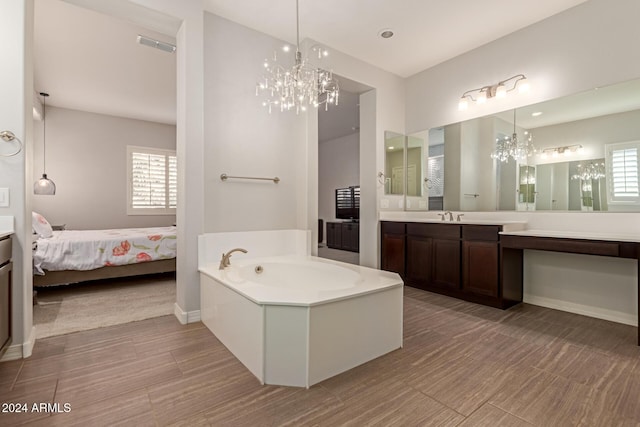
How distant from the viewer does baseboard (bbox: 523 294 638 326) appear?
2.69m

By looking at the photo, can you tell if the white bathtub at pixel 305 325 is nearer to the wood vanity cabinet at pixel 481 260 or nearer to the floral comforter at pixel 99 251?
the wood vanity cabinet at pixel 481 260

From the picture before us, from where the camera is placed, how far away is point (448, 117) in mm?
4055

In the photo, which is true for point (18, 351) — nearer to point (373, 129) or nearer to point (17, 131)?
point (17, 131)

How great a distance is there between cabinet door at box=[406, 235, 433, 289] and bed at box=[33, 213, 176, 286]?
131 inches

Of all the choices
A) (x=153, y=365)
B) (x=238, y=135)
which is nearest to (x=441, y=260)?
(x=238, y=135)

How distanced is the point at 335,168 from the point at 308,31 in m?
5.24

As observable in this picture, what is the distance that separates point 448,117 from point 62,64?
5.30 m

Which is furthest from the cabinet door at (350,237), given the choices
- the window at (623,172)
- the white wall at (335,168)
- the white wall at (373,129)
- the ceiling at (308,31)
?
the window at (623,172)

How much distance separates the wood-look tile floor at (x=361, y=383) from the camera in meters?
1.49

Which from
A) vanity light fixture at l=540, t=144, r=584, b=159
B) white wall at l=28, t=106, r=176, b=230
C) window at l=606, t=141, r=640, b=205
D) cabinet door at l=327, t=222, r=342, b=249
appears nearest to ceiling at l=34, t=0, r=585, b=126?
white wall at l=28, t=106, r=176, b=230

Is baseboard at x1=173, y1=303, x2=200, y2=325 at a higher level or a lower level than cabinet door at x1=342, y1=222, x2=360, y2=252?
lower

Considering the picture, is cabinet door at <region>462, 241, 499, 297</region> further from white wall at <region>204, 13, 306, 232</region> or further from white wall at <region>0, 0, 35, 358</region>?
white wall at <region>0, 0, 35, 358</region>

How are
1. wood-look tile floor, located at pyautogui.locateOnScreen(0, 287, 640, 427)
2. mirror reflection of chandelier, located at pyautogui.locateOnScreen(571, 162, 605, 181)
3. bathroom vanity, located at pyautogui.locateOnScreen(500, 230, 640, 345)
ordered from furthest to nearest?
mirror reflection of chandelier, located at pyautogui.locateOnScreen(571, 162, 605, 181) < bathroom vanity, located at pyautogui.locateOnScreen(500, 230, 640, 345) < wood-look tile floor, located at pyautogui.locateOnScreen(0, 287, 640, 427)

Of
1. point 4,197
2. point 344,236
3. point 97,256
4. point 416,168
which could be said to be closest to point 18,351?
point 4,197
